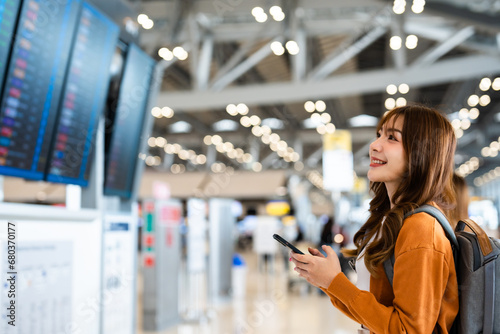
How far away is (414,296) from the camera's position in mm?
1444

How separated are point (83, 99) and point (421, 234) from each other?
2.37 metres

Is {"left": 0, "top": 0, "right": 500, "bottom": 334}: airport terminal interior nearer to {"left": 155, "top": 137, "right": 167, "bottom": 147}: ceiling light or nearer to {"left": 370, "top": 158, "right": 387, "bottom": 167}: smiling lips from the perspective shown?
{"left": 155, "top": 137, "right": 167, "bottom": 147}: ceiling light

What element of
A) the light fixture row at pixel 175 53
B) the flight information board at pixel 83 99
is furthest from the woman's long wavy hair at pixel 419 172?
the light fixture row at pixel 175 53

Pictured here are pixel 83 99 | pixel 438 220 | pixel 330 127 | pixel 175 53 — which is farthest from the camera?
pixel 330 127

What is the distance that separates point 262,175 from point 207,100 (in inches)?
316

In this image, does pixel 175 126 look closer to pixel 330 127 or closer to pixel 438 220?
pixel 330 127

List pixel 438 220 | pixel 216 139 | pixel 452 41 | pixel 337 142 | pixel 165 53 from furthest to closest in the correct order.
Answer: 1. pixel 216 139
2. pixel 337 142
3. pixel 452 41
4. pixel 165 53
5. pixel 438 220

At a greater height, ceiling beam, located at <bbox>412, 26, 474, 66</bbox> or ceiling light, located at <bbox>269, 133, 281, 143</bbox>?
ceiling light, located at <bbox>269, 133, 281, 143</bbox>

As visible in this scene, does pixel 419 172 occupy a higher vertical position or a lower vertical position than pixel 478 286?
higher

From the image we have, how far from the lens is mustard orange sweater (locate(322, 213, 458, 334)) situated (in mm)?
1447

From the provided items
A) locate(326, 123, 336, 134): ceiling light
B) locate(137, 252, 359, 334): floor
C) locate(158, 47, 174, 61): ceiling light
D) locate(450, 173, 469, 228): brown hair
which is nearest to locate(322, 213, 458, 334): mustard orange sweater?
locate(450, 173, 469, 228): brown hair

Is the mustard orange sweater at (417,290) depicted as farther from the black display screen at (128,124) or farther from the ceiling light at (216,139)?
the ceiling light at (216,139)

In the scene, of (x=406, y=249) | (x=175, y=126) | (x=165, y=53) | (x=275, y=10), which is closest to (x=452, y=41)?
(x=275, y=10)

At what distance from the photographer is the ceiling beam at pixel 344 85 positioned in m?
10.1
